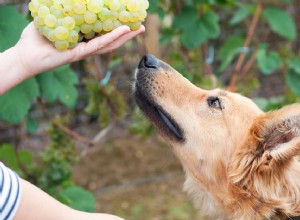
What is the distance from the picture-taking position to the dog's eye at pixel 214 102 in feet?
8.26

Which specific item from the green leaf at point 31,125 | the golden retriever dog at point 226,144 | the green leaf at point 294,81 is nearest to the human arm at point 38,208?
the golden retriever dog at point 226,144

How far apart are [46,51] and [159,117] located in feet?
3.22

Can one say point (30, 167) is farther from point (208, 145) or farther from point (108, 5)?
point (108, 5)

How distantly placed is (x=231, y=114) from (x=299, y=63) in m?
1.66

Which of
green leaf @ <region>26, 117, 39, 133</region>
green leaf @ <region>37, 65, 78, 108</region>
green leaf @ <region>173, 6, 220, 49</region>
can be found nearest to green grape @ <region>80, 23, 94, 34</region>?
green leaf @ <region>37, 65, 78, 108</region>

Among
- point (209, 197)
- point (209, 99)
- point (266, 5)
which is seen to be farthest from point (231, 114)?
point (266, 5)

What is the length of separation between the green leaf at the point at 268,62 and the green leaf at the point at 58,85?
152cm

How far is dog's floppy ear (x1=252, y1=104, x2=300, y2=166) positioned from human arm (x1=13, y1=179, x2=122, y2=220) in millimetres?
815

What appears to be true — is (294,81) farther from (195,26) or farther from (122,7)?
(122,7)

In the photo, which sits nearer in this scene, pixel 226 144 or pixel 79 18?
pixel 79 18

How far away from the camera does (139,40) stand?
14.2 ft

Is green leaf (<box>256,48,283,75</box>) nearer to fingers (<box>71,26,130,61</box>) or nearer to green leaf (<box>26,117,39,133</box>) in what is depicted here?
green leaf (<box>26,117,39,133</box>)

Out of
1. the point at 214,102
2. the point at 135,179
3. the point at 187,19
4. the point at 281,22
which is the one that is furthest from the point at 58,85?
the point at 135,179

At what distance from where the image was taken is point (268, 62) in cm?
393
